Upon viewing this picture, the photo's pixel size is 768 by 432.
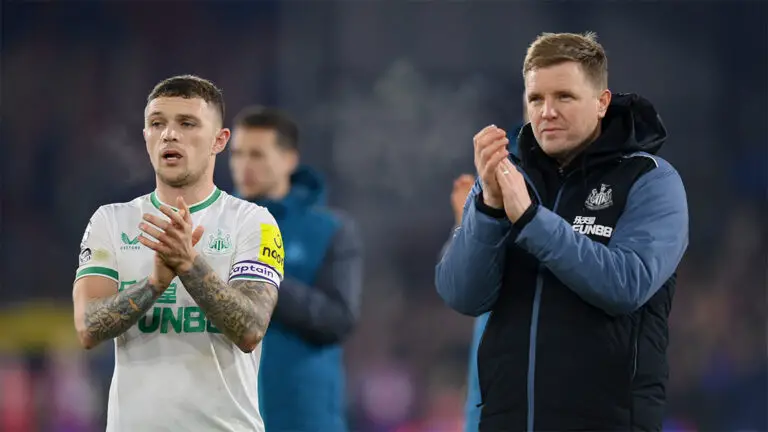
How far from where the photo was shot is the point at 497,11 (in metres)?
7.84

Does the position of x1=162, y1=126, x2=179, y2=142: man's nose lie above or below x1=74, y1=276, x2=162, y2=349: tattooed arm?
above

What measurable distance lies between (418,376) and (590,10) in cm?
290

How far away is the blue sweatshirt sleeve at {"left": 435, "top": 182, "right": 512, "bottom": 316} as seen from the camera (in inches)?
106

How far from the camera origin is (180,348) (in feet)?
8.84

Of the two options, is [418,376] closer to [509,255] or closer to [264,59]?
[264,59]

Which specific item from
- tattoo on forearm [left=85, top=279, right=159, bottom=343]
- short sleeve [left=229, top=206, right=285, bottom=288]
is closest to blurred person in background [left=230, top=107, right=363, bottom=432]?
short sleeve [left=229, top=206, right=285, bottom=288]

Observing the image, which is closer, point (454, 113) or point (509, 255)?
point (509, 255)

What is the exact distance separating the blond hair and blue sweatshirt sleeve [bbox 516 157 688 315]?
36 cm

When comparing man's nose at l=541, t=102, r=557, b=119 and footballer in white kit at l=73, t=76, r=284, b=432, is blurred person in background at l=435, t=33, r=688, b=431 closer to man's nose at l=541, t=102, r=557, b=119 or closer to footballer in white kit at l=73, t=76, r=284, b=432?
man's nose at l=541, t=102, r=557, b=119

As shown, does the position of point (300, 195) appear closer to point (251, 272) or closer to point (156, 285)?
point (251, 272)

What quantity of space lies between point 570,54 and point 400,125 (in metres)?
5.19

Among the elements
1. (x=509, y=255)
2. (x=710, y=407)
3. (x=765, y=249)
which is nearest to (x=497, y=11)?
(x=765, y=249)

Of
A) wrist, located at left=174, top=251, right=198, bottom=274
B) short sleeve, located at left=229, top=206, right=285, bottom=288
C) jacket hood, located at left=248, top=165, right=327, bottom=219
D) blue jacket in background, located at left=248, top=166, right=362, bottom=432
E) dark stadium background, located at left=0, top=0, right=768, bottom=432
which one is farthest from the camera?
dark stadium background, located at left=0, top=0, right=768, bottom=432

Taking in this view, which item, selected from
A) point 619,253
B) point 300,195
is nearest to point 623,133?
point 619,253
